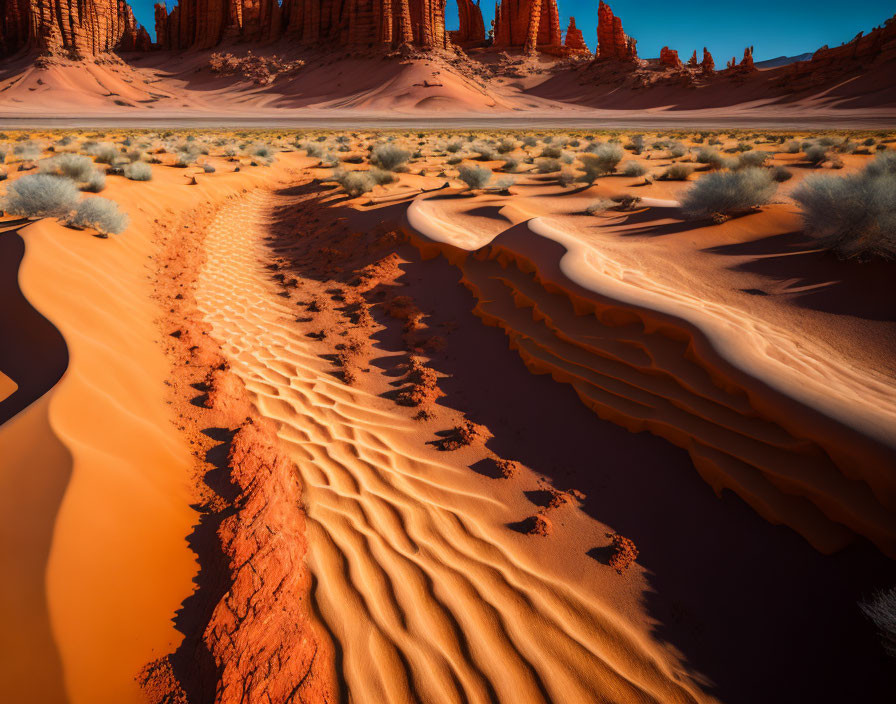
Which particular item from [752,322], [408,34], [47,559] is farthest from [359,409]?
[408,34]

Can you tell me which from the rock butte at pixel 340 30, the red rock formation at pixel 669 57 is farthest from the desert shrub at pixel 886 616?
the red rock formation at pixel 669 57

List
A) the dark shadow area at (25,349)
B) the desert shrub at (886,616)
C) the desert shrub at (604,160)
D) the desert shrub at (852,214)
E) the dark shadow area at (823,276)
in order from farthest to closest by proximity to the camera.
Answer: the desert shrub at (604,160), the desert shrub at (852,214), the dark shadow area at (823,276), the dark shadow area at (25,349), the desert shrub at (886,616)

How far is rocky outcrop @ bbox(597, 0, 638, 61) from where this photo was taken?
220 feet

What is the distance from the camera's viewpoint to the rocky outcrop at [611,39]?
2645 inches

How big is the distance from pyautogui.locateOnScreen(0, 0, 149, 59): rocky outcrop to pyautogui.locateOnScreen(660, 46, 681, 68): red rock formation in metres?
82.9

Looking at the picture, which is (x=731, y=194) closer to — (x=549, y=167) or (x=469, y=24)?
(x=549, y=167)

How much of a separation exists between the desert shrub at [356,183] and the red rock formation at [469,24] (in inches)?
3392

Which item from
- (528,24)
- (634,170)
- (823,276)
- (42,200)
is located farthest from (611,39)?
(42,200)

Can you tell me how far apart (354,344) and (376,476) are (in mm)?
2486

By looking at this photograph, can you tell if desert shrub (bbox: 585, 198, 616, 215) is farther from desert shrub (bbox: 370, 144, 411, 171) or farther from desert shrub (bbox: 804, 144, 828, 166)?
desert shrub (bbox: 804, 144, 828, 166)

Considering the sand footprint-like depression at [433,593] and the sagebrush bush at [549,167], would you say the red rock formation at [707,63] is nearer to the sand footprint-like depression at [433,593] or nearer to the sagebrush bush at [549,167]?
the sagebrush bush at [549,167]

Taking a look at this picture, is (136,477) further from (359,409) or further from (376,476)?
(359,409)

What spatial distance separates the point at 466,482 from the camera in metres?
3.77

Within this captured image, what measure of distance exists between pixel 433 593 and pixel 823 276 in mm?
5536
